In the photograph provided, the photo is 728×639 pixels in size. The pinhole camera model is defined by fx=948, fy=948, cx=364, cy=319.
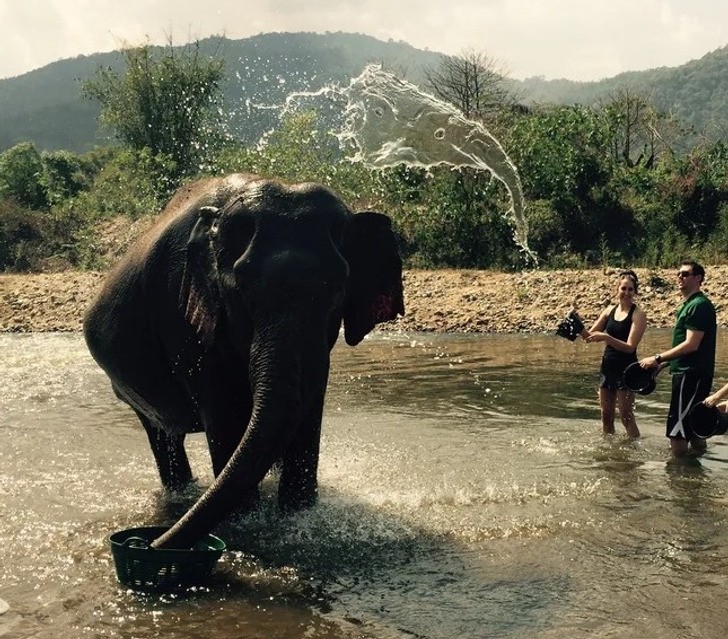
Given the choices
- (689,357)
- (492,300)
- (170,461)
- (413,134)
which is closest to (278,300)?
(170,461)

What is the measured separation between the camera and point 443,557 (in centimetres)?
569

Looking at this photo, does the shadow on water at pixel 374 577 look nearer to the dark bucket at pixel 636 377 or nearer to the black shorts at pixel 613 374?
the dark bucket at pixel 636 377

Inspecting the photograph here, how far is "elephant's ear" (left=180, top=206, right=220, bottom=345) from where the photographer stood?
18.9 feet

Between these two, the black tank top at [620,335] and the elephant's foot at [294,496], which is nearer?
the elephant's foot at [294,496]

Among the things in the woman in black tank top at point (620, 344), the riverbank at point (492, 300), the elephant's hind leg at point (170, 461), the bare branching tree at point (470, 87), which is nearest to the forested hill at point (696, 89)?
the bare branching tree at point (470, 87)

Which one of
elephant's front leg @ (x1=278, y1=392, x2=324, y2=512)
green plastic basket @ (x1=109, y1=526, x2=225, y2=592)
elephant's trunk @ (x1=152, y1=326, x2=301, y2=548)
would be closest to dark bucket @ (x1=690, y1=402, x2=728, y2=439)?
elephant's front leg @ (x1=278, y1=392, x2=324, y2=512)

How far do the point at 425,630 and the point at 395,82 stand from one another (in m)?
31.6

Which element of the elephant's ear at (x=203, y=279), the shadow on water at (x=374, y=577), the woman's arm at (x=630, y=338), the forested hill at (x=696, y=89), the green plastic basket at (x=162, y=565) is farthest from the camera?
the forested hill at (x=696, y=89)

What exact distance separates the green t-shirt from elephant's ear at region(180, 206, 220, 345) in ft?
14.1

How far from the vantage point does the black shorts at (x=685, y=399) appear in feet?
26.9

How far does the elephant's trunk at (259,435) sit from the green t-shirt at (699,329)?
4.22 meters

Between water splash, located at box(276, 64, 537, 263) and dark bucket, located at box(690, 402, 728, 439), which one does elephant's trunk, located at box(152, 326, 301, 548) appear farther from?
water splash, located at box(276, 64, 537, 263)

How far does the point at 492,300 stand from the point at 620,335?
43.9 ft

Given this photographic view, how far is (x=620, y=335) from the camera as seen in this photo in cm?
899
